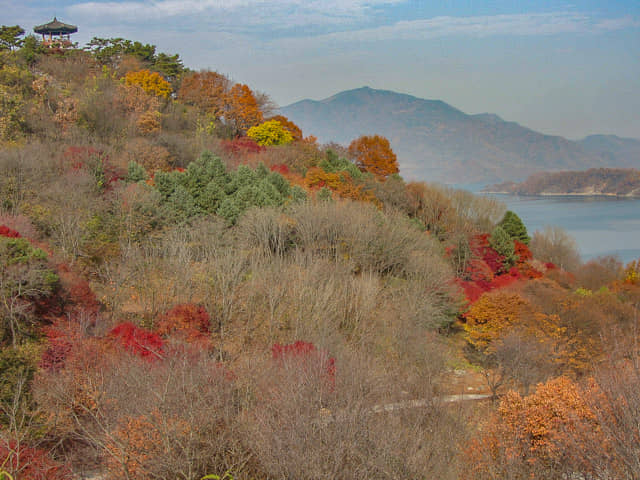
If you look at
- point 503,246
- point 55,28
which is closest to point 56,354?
point 503,246

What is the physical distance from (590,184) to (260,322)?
496 feet

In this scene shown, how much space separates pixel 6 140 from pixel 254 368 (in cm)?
2563

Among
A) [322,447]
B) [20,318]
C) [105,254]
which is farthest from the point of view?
[105,254]

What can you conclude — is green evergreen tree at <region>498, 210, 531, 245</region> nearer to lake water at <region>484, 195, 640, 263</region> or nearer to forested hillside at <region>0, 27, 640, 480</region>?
forested hillside at <region>0, 27, 640, 480</region>

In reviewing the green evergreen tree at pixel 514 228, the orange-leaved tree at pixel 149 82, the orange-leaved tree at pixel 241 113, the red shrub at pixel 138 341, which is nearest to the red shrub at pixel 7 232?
the red shrub at pixel 138 341

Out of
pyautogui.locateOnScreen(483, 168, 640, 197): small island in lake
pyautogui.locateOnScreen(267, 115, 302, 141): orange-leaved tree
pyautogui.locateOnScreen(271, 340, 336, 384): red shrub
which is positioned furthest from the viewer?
pyautogui.locateOnScreen(483, 168, 640, 197): small island in lake

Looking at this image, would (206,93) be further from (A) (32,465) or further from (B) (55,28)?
(A) (32,465)

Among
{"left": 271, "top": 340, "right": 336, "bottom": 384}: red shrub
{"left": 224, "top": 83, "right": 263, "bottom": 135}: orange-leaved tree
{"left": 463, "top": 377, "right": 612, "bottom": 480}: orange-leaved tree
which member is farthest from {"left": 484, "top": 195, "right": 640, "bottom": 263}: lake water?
{"left": 463, "top": 377, "right": 612, "bottom": 480}: orange-leaved tree

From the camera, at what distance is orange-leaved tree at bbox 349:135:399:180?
5928 centimetres

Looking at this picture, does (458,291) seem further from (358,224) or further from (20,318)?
(20,318)

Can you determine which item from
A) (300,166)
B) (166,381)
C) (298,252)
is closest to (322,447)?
(166,381)

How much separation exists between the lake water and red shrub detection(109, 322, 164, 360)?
67.4 metres

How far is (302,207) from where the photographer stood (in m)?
29.1

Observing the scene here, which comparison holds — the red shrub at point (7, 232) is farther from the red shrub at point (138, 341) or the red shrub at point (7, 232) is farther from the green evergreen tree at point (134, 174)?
the green evergreen tree at point (134, 174)
